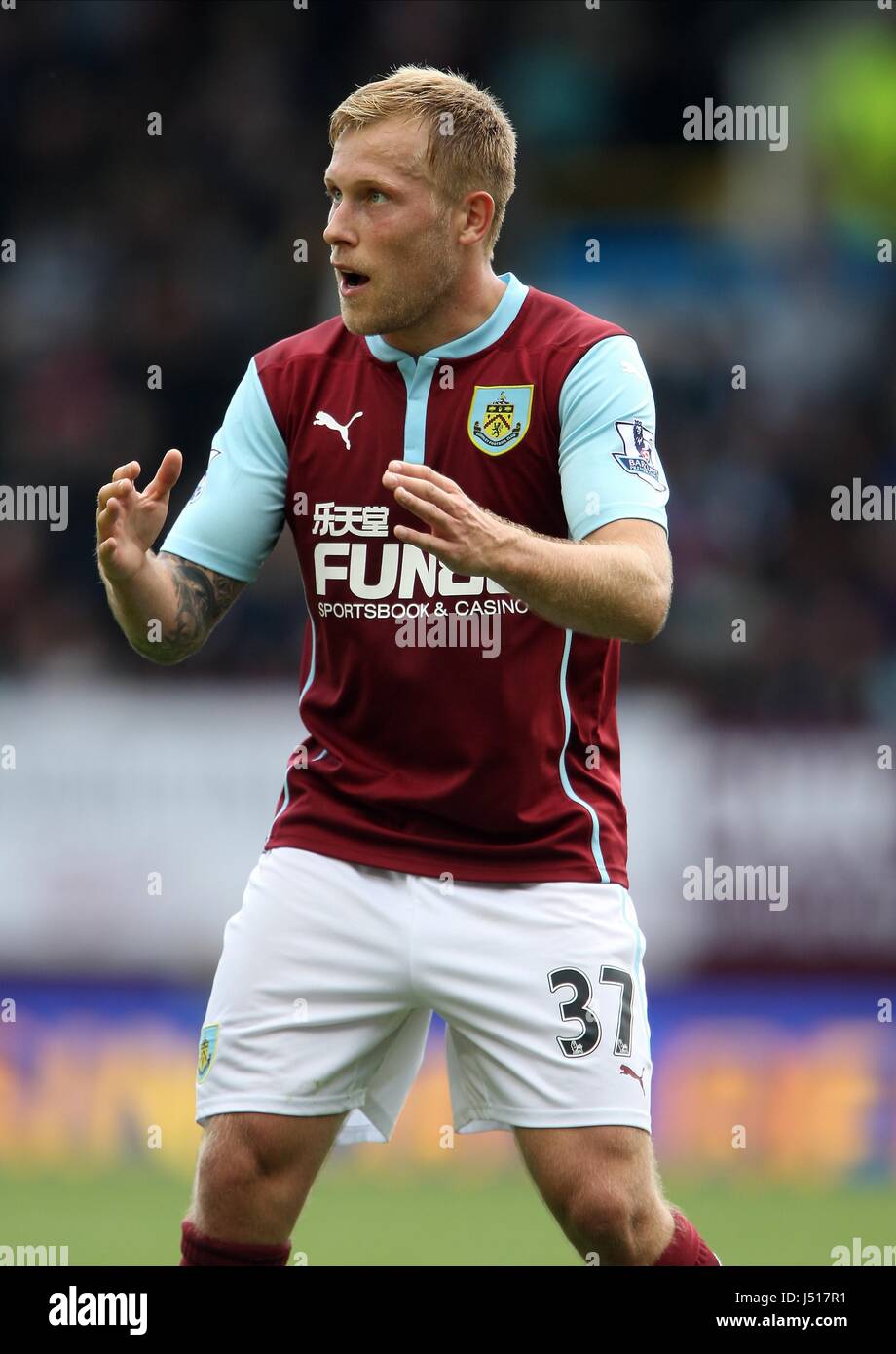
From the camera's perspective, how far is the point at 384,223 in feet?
12.8

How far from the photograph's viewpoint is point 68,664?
908 cm

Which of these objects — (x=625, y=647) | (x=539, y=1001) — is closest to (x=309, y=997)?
(x=539, y=1001)

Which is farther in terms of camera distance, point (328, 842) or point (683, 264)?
point (683, 264)

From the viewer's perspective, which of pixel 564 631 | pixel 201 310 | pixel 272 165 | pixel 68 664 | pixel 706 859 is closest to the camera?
pixel 564 631

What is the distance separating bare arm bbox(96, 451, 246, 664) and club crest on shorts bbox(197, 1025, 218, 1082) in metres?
0.73

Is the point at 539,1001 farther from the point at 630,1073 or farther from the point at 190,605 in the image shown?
the point at 190,605

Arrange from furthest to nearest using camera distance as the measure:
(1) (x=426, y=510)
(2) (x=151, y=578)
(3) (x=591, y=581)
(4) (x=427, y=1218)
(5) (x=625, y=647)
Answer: (5) (x=625, y=647) → (4) (x=427, y=1218) → (2) (x=151, y=578) → (3) (x=591, y=581) → (1) (x=426, y=510)

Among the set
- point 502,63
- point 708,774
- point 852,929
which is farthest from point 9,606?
point 502,63

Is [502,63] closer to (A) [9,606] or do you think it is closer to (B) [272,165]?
(B) [272,165]

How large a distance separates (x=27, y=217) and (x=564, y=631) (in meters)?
8.83

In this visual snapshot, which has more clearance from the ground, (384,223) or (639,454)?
(384,223)

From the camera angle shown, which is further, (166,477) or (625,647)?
(625,647)

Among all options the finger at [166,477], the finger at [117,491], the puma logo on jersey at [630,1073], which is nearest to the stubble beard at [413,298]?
the finger at [166,477]

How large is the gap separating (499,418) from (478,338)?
0.20 meters
